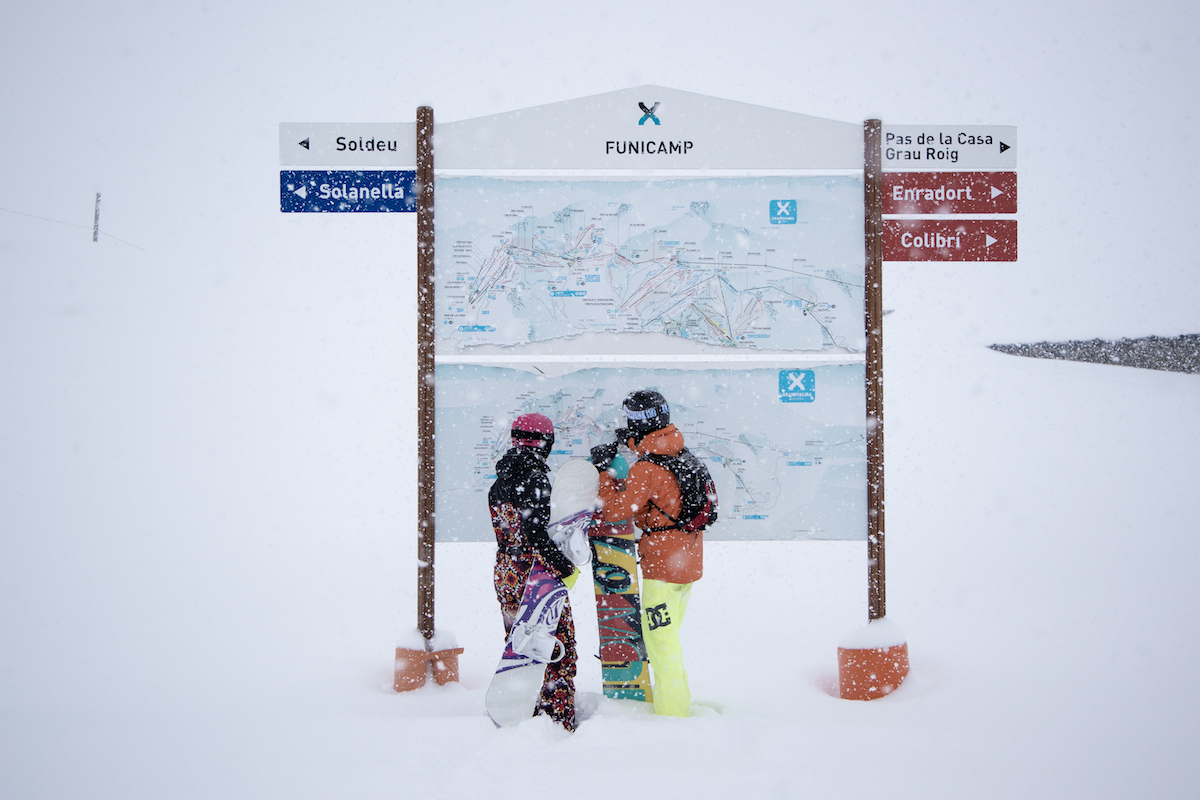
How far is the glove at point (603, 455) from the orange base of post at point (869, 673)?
1.85m

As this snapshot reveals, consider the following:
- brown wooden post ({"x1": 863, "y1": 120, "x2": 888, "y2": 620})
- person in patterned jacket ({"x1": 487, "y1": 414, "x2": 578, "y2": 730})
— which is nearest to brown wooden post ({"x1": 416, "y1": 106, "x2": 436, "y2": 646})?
person in patterned jacket ({"x1": 487, "y1": 414, "x2": 578, "y2": 730})

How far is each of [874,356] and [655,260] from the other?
58.6 inches

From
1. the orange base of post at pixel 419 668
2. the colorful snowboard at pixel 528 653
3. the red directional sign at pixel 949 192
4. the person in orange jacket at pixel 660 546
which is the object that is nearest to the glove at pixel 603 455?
the person in orange jacket at pixel 660 546

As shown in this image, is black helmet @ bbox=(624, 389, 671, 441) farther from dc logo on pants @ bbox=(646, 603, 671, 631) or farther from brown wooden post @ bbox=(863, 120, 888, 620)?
brown wooden post @ bbox=(863, 120, 888, 620)

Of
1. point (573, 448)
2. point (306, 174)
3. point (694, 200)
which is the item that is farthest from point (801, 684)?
point (306, 174)

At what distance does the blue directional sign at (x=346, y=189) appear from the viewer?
3.86m

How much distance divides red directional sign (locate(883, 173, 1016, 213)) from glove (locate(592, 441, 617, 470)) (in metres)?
2.30

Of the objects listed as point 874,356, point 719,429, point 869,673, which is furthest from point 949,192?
point 869,673

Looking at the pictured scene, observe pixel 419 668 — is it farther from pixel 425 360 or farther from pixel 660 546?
pixel 425 360

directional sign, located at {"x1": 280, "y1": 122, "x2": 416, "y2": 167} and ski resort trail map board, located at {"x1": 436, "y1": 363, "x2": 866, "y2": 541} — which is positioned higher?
directional sign, located at {"x1": 280, "y1": 122, "x2": 416, "y2": 167}

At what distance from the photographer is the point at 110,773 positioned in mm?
2779

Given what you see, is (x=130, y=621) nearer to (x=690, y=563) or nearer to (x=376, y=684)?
(x=376, y=684)

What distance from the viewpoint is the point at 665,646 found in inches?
→ 133

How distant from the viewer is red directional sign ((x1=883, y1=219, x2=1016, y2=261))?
3893 mm
